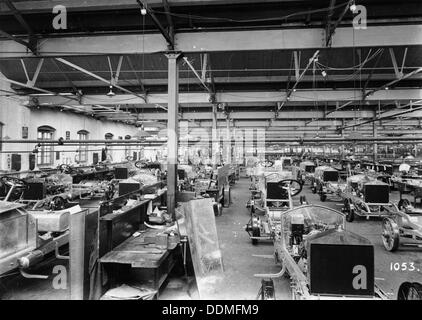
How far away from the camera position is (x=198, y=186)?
10.1 metres

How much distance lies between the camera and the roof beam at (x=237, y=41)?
6449mm

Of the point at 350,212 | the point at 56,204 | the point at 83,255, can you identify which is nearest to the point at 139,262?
the point at 83,255

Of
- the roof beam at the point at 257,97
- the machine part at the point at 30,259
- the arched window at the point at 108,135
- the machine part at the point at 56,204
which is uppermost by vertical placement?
the roof beam at the point at 257,97

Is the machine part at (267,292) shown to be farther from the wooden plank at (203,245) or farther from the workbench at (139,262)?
the workbench at (139,262)

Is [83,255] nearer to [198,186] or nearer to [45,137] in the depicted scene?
[198,186]

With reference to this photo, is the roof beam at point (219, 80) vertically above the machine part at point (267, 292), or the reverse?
the roof beam at point (219, 80)

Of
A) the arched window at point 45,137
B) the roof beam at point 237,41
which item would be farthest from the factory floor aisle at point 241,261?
the arched window at point 45,137

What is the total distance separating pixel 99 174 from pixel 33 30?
28.9ft

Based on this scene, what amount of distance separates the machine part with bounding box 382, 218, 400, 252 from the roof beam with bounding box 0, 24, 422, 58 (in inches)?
158

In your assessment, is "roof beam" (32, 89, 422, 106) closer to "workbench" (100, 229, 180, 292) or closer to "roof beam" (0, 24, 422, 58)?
"roof beam" (0, 24, 422, 58)

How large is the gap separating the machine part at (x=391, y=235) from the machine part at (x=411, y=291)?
9.83 ft
